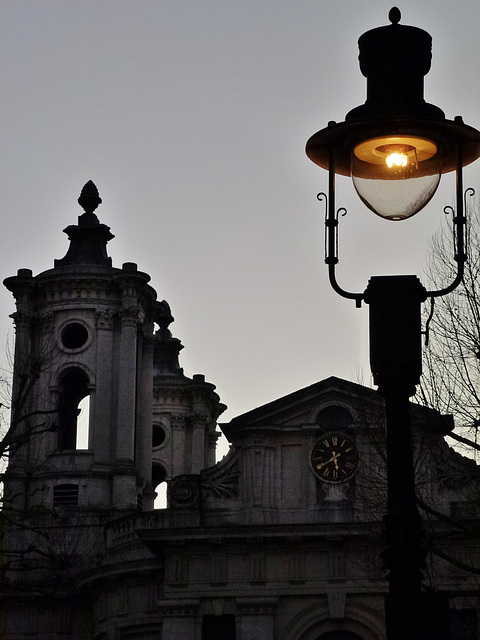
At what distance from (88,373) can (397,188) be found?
46.0 m

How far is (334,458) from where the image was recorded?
44875mm

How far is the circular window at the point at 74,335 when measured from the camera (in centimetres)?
5550

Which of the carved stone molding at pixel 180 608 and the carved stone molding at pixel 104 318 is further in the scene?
the carved stone molding at pixel 104 318

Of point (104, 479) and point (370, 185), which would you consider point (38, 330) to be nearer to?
point (104, 479)

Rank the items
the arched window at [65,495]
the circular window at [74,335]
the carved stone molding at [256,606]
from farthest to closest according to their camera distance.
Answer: the circular window at [74,335] → the arched window at [65,495] → the carved stone molding at [256,606]

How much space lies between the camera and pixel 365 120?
9570 millimetres

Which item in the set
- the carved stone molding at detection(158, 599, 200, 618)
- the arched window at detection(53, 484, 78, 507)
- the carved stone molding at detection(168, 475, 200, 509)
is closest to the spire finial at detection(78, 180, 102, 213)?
the arched window at detection(53, 484, 78, 507)

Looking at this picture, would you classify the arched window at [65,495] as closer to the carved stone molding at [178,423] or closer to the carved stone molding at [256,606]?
the carved stone molding at [256,606]

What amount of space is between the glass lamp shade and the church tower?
42012 mm

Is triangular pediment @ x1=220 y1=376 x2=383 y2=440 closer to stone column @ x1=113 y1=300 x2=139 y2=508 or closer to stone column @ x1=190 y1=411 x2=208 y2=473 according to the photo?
stone column @ x1=113 y1=300 x2=139 y2=508

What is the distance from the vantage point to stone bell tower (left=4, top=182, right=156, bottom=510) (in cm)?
5341

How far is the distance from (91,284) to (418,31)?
45.9 m

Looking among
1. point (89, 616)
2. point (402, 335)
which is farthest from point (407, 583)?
point (89, 616)

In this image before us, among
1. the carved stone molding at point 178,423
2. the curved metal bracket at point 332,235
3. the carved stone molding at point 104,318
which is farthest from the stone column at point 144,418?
the curved metal bracket at point 332,235
